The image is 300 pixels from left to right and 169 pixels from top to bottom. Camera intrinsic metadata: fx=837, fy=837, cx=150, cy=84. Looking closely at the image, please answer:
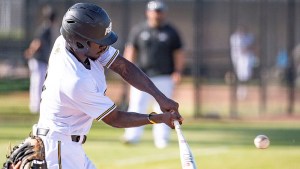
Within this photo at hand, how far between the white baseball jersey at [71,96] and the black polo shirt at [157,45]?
7.40 meters

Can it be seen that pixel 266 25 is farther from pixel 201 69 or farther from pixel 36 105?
pixel 36 105

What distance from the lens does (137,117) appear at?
22.1 feet

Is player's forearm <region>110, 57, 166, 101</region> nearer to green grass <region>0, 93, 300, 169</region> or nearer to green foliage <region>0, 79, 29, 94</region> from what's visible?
green grass <region>0, 93, 300, 169</region>

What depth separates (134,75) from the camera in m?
7.39

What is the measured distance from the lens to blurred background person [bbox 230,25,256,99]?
22828 mm

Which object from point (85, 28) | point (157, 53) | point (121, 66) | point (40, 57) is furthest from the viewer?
point (40, 57)

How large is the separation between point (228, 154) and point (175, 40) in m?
2.28

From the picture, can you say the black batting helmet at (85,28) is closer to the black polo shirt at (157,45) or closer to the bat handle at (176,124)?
the bat handle at (176,124)

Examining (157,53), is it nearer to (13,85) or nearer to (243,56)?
(13,85)

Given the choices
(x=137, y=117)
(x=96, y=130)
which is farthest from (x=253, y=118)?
(x=137, y=117)

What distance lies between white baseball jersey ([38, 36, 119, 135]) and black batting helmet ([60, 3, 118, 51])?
139mm

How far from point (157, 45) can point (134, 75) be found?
6.89 m

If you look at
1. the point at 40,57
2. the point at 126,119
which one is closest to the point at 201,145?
the point at 40,57

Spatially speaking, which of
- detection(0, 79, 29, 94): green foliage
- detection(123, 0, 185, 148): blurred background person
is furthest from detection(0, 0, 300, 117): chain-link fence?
detection(123, 0, 185, 148): blurred background person
